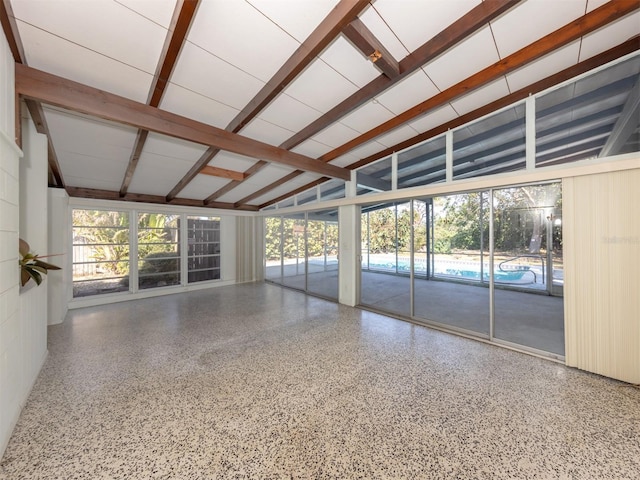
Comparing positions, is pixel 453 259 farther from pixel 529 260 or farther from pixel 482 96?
pixel 482 96

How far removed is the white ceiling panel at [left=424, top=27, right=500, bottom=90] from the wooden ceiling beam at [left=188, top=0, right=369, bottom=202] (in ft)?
3.83

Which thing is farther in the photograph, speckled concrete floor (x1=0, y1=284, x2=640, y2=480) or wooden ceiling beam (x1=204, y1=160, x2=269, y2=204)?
wooden ceiling beam (x1=204, y1=160, x2=269, y2=204)

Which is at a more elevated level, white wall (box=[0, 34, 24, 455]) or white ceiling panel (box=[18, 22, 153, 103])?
white ceiling panel (box=[18, 22, 153, 103])

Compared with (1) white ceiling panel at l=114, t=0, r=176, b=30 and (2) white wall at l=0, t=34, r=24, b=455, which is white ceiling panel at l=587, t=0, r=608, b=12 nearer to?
(1) white ceiling panel at l=114, t=0, r=176, b=30

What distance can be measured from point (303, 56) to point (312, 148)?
199cm

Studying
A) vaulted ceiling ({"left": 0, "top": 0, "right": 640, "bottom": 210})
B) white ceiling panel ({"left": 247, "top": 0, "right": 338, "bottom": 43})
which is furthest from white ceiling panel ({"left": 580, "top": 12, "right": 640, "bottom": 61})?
white ceiling panel ({"left": 247, "top": 0, "right": 338, "bottom": 43})

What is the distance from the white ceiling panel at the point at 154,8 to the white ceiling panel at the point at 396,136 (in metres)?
2.79

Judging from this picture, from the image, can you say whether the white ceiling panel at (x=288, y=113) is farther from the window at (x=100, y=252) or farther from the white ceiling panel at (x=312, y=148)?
the window at (x=100, y=252)

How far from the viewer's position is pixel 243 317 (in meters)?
4.44

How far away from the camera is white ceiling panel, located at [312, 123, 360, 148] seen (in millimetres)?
3589

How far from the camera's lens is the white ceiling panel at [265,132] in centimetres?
332

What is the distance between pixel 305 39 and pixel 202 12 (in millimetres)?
809

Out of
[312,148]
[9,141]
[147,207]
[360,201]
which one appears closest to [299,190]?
[360,201]

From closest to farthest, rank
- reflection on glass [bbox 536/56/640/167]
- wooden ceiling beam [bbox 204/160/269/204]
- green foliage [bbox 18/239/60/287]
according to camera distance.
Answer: green foliage [bbox 18/239/60/287]
reflection on glass [bbox 536/56/640/167]
wooden ceiling beam [bbox 204/160/269/204]
